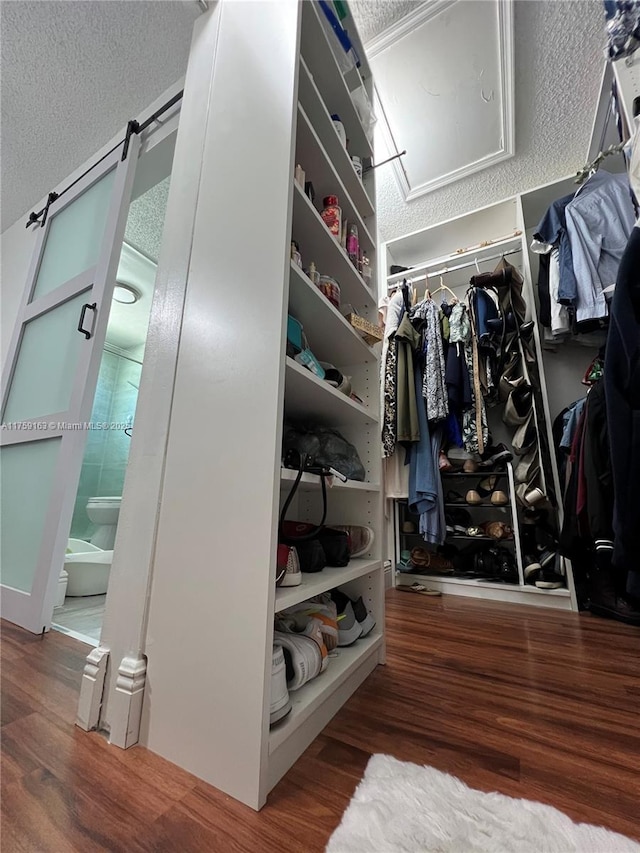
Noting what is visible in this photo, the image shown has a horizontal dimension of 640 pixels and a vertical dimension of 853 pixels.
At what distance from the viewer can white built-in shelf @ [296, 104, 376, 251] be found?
2.83 ft

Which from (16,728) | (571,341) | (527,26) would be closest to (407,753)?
(16,728)

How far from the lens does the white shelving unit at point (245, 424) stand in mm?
535

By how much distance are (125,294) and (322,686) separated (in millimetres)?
3218

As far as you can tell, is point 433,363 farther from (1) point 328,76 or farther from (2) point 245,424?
(2) point 245,424

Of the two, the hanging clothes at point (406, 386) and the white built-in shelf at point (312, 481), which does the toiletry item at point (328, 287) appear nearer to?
the white built-in shelf at point (312, 481)

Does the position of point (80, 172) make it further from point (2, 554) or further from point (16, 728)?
point (16, 728)

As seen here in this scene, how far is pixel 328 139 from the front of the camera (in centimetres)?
107

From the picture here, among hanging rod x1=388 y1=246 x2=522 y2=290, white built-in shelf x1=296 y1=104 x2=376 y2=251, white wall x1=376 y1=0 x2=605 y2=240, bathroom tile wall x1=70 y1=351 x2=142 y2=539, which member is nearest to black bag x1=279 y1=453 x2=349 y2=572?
white built-in shelf x1=296 y1=104 x2=376 y2=251

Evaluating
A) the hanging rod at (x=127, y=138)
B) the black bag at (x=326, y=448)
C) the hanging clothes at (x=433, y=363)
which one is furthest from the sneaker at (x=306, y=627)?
the hanging rod at (x=127, y=138)

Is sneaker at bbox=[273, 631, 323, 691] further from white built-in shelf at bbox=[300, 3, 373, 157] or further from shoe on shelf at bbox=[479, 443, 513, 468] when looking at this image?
white built-in shelf at bbox=[300, 3, 373, 157]

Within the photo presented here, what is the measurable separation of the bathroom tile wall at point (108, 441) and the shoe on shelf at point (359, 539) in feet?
7.76

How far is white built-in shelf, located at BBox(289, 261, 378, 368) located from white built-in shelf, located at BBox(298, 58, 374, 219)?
48cm

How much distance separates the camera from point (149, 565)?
26.2 inches

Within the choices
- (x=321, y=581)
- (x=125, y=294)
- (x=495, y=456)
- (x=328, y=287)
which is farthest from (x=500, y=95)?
(x=125, y=294)
